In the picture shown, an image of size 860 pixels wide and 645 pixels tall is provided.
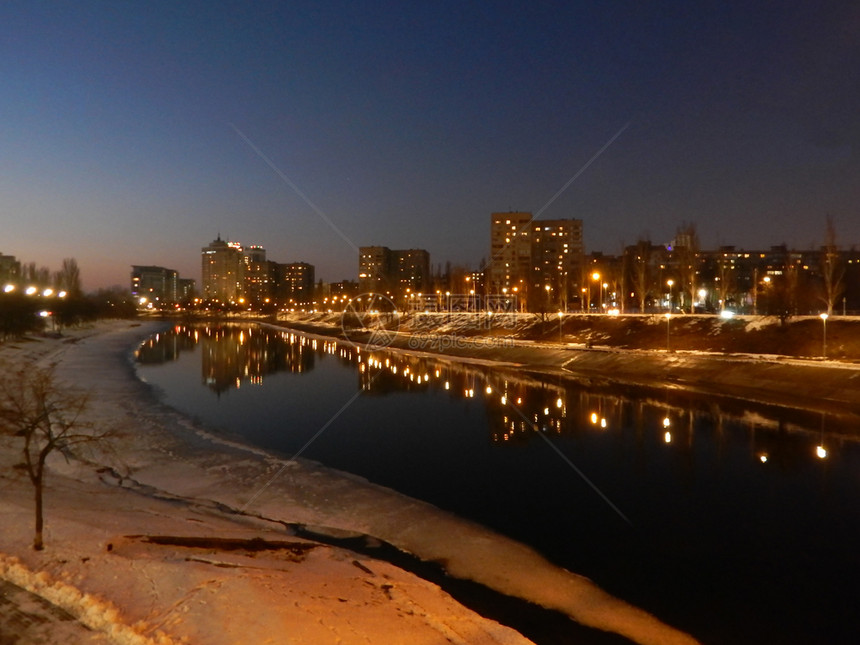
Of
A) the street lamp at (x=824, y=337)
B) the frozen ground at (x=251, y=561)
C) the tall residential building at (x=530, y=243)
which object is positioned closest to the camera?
the frozen ground at (x=251, y=561)

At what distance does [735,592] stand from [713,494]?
5955 mm

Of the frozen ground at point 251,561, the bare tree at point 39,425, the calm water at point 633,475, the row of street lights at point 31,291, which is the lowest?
the calm water at point 633,475

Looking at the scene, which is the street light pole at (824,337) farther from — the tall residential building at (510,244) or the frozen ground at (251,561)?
the tall residential building at (510,244)

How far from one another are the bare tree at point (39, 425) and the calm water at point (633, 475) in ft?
20.4

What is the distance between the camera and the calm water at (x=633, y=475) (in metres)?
10.7

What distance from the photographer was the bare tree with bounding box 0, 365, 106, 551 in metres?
10.2

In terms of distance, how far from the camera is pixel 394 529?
43.9 feet

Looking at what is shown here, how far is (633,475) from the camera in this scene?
17.9 meters

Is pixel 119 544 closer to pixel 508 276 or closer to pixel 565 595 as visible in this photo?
pixel 565 595

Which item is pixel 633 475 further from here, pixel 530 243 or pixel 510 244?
pixel 530 243

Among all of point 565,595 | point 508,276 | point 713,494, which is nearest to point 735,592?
point 565,595

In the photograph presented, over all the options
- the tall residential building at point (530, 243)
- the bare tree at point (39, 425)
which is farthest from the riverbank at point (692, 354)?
the tall residential building at point (530, 243)

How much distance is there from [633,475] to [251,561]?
464 inches

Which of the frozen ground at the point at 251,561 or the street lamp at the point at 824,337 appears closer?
the frozen ground at the point at 251,561
